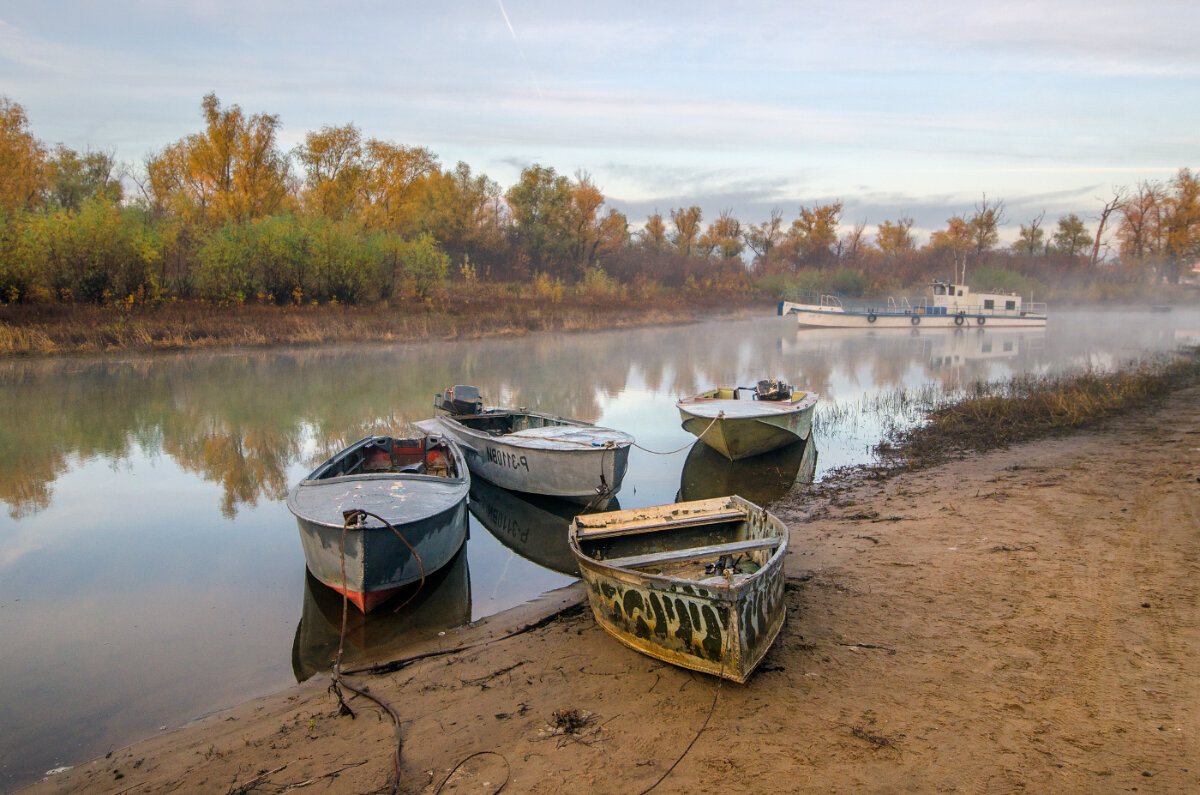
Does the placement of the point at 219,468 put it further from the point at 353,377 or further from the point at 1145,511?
the point at 1145,511

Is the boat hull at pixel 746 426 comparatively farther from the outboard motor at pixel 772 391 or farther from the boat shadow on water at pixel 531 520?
the boat shadow on water at pixel 531 520

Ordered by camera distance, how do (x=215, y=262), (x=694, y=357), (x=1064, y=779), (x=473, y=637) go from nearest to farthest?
(x=1064, y=779)
(x=473, y=637)
(x=694, y=357)
(x=215, y=262)

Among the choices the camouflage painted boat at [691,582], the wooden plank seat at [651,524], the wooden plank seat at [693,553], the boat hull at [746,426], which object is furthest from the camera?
the boat hull at [746,426]

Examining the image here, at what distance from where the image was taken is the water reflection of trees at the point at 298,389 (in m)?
12.3

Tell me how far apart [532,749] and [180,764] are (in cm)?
206

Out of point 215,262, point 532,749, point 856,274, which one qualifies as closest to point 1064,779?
point 532,749

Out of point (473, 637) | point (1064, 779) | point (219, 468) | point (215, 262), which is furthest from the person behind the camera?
point (215, 262)

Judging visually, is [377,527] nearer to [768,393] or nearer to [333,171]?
[768,393]

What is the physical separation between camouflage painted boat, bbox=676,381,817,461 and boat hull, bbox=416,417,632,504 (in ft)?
6.74

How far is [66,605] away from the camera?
6.57 metres

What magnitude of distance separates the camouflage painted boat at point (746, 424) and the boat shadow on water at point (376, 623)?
5.09 meters

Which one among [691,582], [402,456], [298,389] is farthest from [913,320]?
[691,582]

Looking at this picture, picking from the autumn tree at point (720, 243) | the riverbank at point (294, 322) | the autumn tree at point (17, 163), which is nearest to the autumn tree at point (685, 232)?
the autumn tree at point (720, 243)

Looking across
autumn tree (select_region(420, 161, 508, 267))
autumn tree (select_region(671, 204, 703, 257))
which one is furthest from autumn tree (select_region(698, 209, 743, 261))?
autumn tree (select_region(420, 161, 508, 267))
